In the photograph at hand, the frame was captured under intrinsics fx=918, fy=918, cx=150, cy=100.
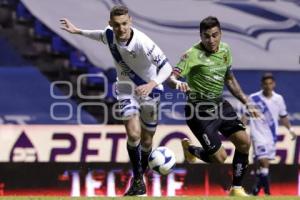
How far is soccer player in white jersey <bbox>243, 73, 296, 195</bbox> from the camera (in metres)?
15.3

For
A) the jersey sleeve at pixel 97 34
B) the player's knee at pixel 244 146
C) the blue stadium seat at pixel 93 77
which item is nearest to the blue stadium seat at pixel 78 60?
the blue stadium seat at pixel 93 77

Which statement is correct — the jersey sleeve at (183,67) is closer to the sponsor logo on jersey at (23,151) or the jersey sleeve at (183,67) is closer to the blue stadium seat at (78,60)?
the blue stadium seat at (78,60)

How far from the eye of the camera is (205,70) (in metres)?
10.7

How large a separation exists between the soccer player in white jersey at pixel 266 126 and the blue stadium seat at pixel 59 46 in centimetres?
323

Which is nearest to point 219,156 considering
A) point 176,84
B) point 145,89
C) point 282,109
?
point 176,84

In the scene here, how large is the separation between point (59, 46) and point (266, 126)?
12.4 ft

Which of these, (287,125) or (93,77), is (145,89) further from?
(287,125)

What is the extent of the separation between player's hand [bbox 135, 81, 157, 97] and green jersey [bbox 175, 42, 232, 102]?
0.71 metres

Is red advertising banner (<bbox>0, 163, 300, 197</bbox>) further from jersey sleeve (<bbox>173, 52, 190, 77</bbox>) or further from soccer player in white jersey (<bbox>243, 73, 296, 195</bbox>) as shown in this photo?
jersey sleeve (<bbox>173, 52, 190, 77</bbox>)

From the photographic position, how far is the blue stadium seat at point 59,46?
51.1 feet

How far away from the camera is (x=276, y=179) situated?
15953 millimetres

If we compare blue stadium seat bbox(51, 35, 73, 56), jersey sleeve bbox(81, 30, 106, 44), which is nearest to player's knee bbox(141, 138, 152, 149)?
jersey sleeve bbox(81, 30, 106, 44)

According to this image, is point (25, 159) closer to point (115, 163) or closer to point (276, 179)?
point (115, 163)

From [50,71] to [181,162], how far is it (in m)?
2.72
